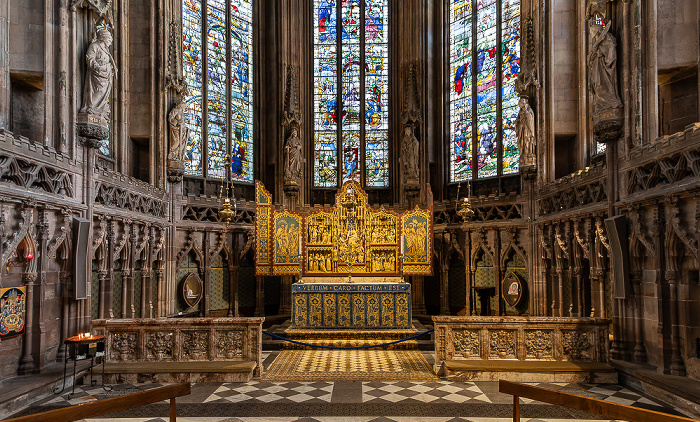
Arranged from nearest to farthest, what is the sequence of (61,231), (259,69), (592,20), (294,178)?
(61,231) → (592,20) → (294,178) → (259,69)

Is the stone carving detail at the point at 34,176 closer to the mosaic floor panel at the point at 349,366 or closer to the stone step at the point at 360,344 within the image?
the mosaic floor panel at the point at 349,366

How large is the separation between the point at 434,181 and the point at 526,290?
17.6ft

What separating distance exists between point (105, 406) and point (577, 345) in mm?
7947

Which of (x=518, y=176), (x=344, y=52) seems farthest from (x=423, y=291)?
(x=344, y=52)

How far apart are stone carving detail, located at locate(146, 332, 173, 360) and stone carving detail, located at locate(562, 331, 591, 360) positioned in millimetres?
7070

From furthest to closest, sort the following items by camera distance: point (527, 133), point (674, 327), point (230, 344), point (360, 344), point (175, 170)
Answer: point (175, 170)
point (527, 133)
point (360, 344)
point (230, 344)
point (674, 327)

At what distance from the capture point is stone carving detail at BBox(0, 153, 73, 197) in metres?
7.84

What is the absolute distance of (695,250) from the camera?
7.60 m

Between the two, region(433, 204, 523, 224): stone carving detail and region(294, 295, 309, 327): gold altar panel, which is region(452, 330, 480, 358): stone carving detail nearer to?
region(294, 295, 309, 327): gold altar panel

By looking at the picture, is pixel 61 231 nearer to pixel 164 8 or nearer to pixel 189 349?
pixel 189 349

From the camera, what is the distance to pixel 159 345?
9.34 m

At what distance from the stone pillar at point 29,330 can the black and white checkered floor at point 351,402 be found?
925mm

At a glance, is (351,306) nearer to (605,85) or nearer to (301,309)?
(301,309)

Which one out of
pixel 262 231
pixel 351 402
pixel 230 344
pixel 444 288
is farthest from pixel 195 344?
pixel 444 288
